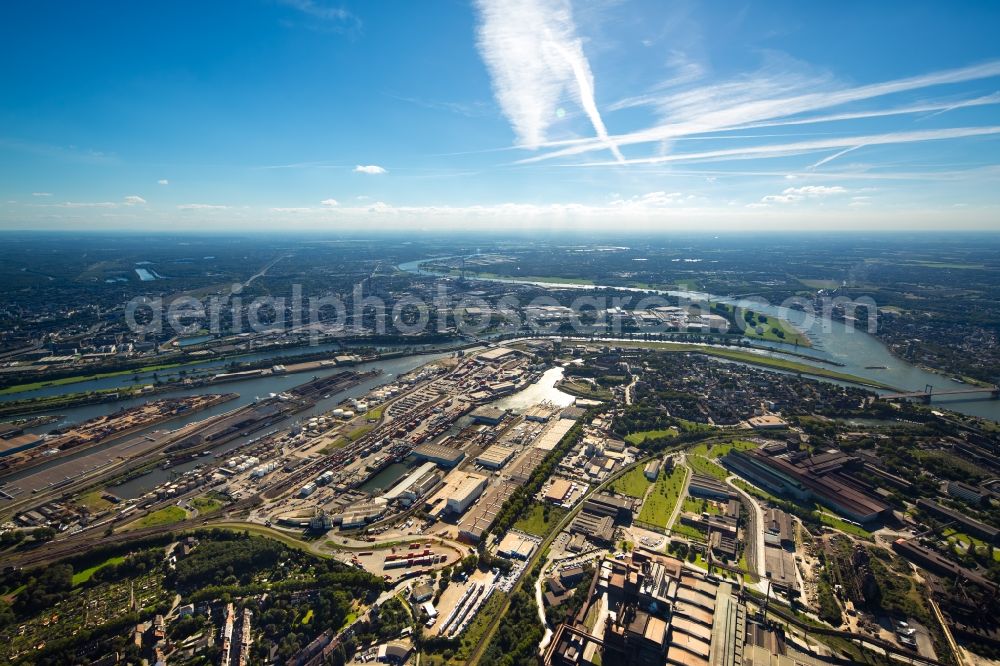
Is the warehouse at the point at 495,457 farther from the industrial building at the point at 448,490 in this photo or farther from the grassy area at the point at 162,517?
the grassy area at the point at 162,517

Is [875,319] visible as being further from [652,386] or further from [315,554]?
[315,554]

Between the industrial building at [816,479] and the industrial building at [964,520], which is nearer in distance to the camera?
the industrial building at [964,520]

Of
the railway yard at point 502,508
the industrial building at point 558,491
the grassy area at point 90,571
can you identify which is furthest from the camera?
the industrial building at point 558,491

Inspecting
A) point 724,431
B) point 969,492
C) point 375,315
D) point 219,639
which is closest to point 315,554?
point 219,639

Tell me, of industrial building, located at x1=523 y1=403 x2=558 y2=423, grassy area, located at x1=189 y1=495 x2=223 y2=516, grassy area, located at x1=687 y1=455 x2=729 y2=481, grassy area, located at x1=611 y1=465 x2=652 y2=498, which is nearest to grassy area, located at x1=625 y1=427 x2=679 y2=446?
grassy area, located at x1=687 y1=455 x2=729 y2=481

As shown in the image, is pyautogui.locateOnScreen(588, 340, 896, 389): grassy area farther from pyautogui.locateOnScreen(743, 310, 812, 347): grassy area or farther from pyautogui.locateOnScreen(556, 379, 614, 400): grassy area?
pyautogui.locateOnScreen(556, 379, 614, 400): grassy area

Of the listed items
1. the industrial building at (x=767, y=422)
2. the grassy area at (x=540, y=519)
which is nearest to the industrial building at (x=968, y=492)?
the industrial building at (x=767, y=422)
